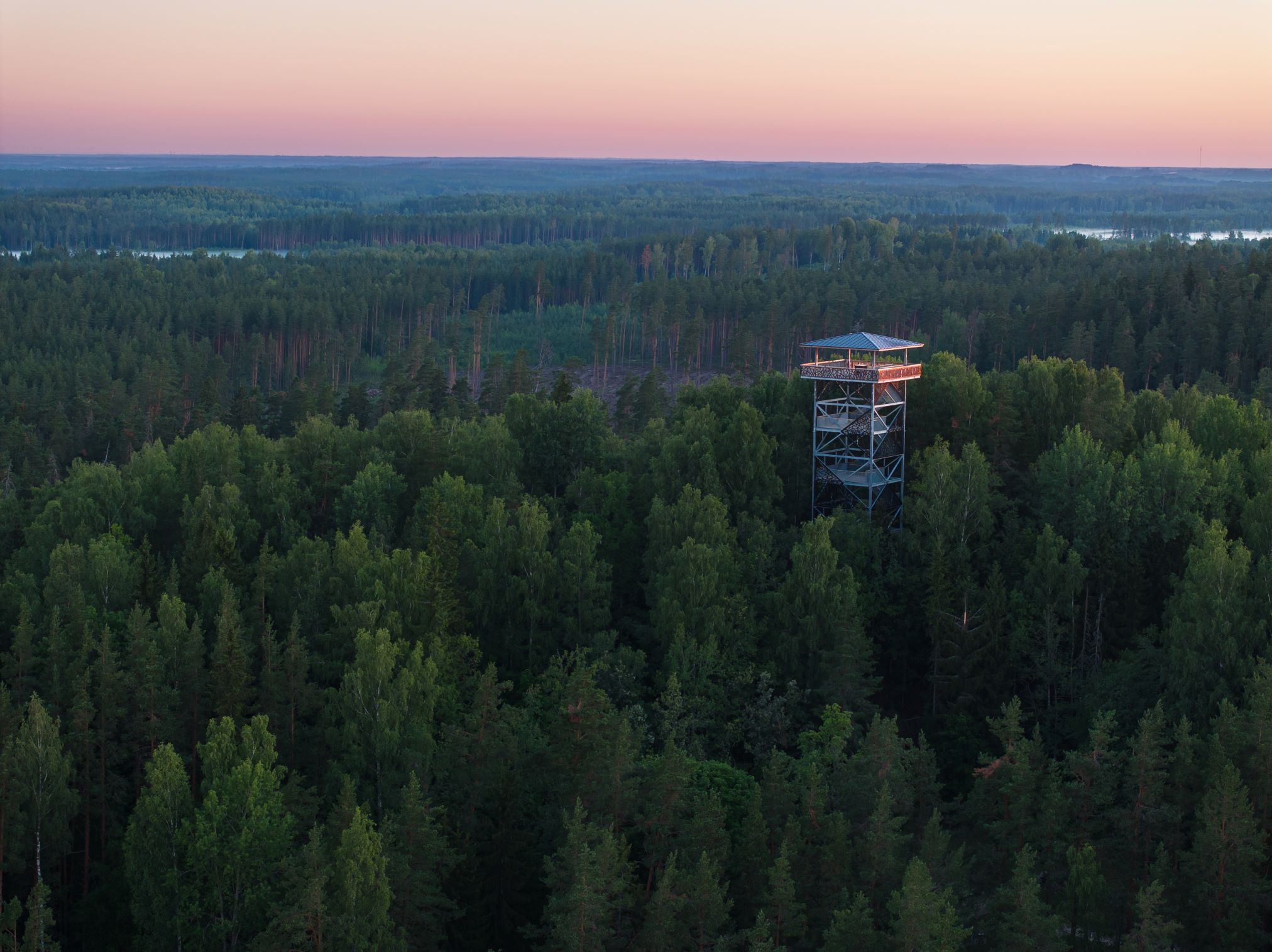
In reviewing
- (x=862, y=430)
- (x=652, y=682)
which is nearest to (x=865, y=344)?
(x=862, y=430)

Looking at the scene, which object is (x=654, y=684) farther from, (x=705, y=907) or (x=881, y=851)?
(x=705, y=907)

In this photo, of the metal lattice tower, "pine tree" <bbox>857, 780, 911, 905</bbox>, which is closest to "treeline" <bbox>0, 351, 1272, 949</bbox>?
"pine tree" <bbox>857, 780, 911, 905</bbox>

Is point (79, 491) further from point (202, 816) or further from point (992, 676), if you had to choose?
point (992, 676)

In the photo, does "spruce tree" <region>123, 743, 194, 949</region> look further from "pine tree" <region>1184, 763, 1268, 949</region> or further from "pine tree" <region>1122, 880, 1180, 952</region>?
"pine tree" <region>1184, 763, 1268, 949</region>

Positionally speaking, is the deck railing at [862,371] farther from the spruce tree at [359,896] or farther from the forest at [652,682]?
the spruce tree at [359,896]

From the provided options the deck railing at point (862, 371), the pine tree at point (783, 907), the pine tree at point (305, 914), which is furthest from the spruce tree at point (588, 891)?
the deck railing at point (862, 371)

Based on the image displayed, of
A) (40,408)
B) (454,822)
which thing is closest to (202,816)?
(454,822)
